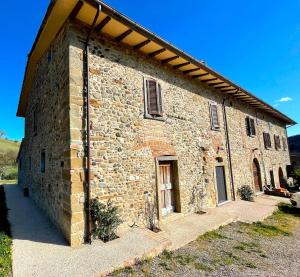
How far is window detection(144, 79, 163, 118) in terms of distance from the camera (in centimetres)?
738

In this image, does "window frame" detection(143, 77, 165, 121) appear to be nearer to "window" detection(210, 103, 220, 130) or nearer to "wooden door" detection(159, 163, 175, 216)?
"wooden door" detection(159, 163, 175, 216)

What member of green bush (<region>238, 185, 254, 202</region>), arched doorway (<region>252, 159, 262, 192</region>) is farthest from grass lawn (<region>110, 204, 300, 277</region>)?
arched doorway (<region>252, 159, 262, 192</region>)

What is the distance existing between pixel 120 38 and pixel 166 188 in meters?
5.42

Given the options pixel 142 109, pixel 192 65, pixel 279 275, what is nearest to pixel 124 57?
pixel 142 109

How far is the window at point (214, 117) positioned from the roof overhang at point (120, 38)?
1.09m

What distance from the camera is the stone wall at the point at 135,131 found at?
18.9ft

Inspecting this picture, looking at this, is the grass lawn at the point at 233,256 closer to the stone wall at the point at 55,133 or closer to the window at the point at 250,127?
the stone wall at the point at 55,133

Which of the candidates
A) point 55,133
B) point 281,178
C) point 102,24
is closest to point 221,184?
point 55,133

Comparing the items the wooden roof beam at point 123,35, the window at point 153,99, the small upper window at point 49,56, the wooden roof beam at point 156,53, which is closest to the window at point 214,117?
the window at point 153,99

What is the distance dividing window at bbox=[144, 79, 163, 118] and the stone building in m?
0.04

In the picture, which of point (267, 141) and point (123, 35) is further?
point (267, 141)

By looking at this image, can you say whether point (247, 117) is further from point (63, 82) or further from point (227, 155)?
point (63, 82)

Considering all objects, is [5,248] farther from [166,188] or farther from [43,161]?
[166,188]

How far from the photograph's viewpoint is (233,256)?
5.12m
